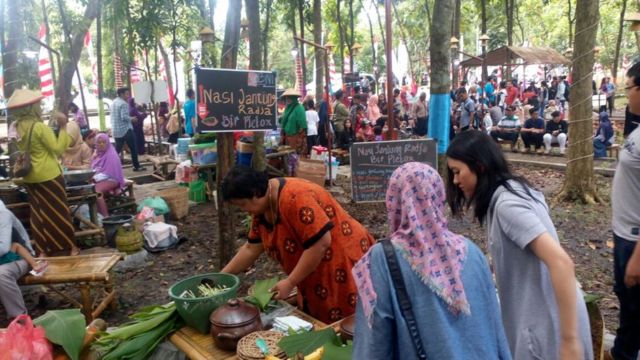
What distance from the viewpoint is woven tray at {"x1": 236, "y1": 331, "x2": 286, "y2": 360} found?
7.19ft

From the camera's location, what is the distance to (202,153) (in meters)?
8.57

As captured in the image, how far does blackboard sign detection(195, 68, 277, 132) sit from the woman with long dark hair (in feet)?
9.18

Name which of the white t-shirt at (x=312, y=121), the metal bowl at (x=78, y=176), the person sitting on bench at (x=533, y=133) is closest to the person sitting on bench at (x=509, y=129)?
the person sitting on bench at (x=533, y=133)

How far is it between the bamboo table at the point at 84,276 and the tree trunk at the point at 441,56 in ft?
12.1

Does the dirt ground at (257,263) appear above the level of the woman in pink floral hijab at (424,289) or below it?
below

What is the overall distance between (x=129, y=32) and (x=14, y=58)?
527 centimetres

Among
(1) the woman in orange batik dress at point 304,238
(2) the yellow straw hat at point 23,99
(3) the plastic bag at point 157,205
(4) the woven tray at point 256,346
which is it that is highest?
(2) the yellow straw hat at point 23,99

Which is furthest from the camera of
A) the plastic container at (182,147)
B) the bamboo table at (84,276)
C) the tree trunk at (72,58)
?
the plastic container at (182,147)

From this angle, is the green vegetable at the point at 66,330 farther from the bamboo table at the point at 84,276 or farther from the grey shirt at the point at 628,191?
the grey shirt at the point at 628,191

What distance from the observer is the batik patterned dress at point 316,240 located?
266cm

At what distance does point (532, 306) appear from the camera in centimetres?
197

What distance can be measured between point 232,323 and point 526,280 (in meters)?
1.31

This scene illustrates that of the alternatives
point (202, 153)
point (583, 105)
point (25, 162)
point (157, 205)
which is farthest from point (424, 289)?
point (202, 153)

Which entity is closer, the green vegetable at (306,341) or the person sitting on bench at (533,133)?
the green vegetable at (306,341)
